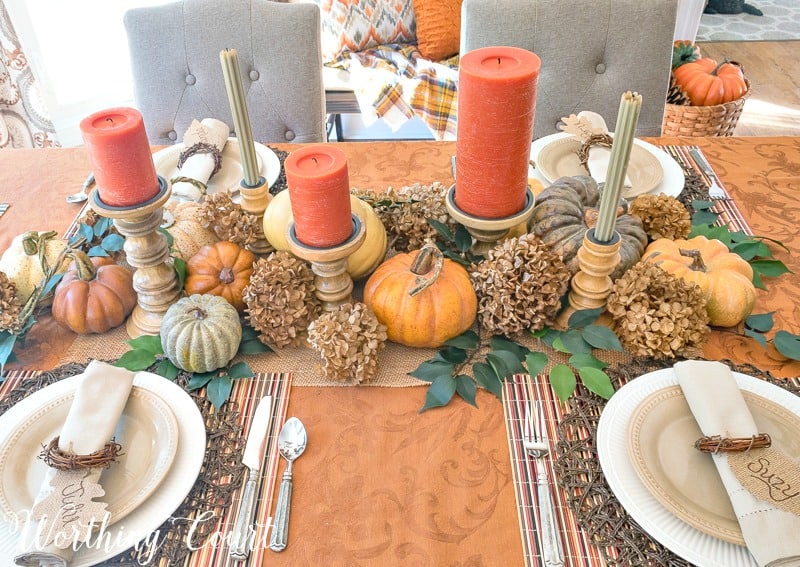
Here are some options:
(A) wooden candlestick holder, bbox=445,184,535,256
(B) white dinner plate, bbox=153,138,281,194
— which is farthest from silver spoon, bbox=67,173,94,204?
(A) wooden candlestick holder, bbox=445,184,535,256

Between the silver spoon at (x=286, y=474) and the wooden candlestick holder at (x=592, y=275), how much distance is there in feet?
1.25

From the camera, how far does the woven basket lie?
6.63 ft

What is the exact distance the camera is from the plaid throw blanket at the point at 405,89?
2.27 m

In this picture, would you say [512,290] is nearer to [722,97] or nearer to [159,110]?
[159,110]

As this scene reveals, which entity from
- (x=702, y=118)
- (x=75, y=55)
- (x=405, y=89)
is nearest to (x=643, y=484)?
(x=702, y=118)

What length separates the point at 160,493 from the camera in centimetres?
64

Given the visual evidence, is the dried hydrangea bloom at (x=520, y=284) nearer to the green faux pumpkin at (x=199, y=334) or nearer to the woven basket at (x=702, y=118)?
the green faux pumpkin at (x=199, y=334)

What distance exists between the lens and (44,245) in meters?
0.88

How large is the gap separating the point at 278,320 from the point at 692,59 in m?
2.21

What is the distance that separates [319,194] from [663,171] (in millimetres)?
715

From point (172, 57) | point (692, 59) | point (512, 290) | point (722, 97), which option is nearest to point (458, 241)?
point (512, 290)

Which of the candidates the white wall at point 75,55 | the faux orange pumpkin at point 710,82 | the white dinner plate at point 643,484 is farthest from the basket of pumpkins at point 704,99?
the white wall at point 75,55

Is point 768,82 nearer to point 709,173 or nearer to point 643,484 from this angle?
point 709,173

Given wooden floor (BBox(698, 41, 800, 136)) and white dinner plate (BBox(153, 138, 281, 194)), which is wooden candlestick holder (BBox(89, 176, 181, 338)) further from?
wooden floor (BBox(698, 41, 800, 136))
